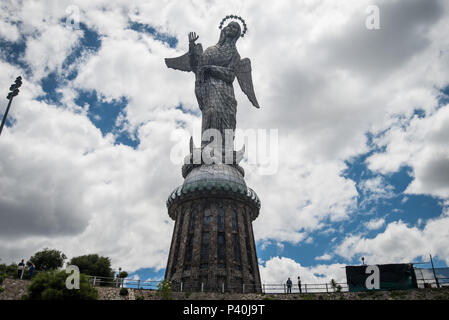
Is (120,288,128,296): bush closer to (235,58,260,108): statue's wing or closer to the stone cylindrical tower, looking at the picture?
the stone cylindrical tower

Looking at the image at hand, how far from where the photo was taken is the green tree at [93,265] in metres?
51.3

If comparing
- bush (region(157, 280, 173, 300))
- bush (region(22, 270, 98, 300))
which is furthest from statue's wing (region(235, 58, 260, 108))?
bush (region(22, 270, 98, 300))

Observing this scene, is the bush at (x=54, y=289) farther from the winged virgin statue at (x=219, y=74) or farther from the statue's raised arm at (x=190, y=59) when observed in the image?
the statue's raised arm at (x=190, y=59)

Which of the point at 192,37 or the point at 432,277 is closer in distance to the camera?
the point at 432,277

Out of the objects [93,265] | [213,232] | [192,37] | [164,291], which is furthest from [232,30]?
[164,291]

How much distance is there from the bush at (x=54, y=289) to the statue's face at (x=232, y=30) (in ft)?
160

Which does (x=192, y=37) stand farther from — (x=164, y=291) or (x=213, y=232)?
(x=164, y=291)

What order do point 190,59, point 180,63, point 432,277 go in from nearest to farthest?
point 432,277, point 190,59, point 180,63

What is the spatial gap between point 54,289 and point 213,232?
25.6m

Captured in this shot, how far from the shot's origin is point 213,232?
4491cm

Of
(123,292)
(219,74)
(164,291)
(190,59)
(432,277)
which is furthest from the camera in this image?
(190,59)

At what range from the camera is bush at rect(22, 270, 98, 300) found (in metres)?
20.6
